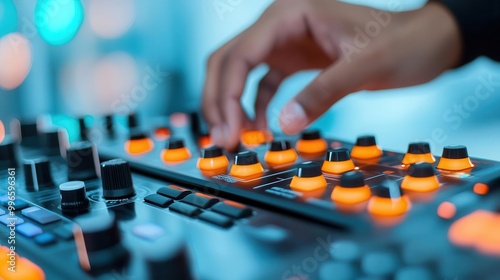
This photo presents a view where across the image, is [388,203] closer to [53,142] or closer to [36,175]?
[36,175]

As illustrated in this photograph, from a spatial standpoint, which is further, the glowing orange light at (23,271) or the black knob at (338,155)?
the black knob at (338,155)

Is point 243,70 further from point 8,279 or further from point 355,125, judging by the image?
point 8,279

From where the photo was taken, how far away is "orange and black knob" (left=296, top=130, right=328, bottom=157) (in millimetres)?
800

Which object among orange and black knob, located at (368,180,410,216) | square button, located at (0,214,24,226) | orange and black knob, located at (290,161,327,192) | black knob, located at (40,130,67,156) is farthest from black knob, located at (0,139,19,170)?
orange and black knob, located at (368,180,410,216)

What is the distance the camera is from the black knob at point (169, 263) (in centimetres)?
35

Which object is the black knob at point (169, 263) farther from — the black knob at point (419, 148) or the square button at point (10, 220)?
the black knob at point (419, 148)

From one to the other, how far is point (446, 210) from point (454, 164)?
0.15 metres

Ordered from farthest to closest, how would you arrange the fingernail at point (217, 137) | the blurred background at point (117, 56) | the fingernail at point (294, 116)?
1. the blurred background at point (117, 56)
2. the fingernail at point (217, 137)
3. the fingernail at point (294, 116)

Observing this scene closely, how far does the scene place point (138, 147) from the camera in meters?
0.88

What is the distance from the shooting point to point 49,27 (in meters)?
1.85

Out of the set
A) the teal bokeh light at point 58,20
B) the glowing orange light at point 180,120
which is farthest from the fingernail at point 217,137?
the teal bokeh light at point 58,20

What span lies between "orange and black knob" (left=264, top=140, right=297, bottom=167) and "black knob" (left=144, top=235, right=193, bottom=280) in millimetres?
353

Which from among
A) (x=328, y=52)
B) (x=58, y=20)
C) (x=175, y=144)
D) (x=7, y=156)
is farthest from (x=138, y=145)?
(x=58, y=20)

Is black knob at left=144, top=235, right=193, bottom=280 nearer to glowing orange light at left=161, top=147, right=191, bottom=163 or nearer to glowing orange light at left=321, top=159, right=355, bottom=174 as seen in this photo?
glowing orange light at left=321, top=159, right=355, bottom=174
